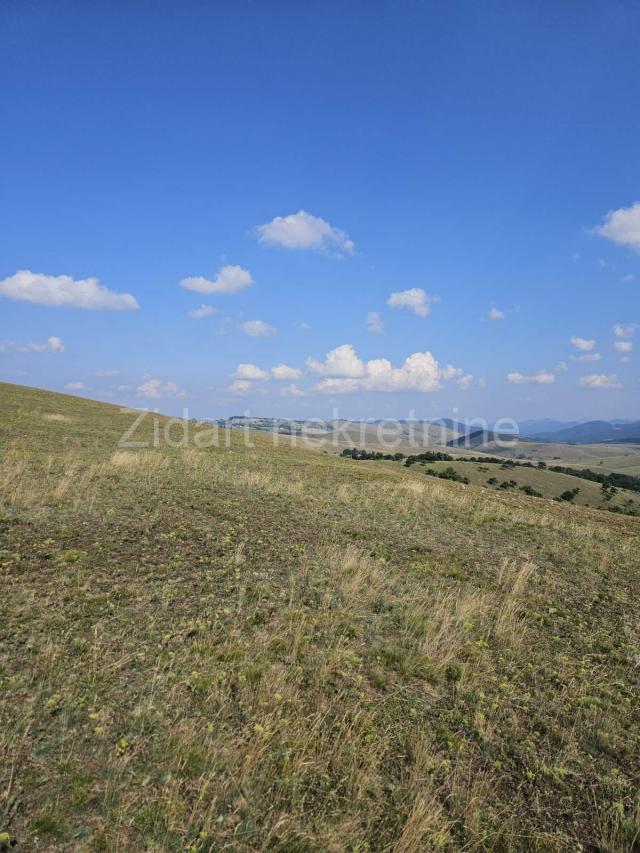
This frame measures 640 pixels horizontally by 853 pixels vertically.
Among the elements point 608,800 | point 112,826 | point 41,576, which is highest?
point 41,576

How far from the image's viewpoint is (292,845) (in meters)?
3.67

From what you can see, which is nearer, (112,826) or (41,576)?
(112,826)

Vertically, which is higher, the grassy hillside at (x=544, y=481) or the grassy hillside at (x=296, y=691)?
the grassy hillside at (x=296, y=691)

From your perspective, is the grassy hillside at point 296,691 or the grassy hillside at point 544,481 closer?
the grassy hillside at point 296,691

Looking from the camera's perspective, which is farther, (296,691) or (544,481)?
(544,481)

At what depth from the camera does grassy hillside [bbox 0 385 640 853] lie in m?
3.88

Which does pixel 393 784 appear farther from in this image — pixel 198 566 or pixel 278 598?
pixel 198 566

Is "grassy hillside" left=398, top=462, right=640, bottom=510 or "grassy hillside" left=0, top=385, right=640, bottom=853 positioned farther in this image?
"grassy hillside" left=398, top=462, right=640, bottom=510

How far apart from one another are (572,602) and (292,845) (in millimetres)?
8692

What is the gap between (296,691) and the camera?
5.35 m

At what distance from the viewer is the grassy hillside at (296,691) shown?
3879 millimetres

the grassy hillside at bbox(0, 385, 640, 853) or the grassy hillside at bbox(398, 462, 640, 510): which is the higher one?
the grassy hillside at bbox(0, 385, 640, 853)

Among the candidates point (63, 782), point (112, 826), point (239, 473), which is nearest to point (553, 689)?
point (112, 826)

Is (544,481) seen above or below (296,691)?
below
